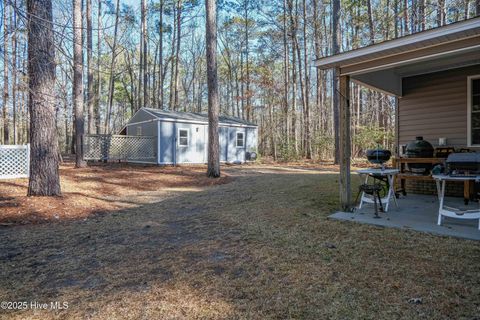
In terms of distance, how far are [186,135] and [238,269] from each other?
1328cm

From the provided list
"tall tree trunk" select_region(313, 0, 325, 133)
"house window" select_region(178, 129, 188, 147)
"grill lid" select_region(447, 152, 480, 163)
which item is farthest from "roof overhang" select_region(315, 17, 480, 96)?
"tall tree trunk" select_region(313, 0, 325, 133)

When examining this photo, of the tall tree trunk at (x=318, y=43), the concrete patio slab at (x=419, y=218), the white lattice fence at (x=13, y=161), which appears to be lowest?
the concrete patio slab at (x=419, y=218)

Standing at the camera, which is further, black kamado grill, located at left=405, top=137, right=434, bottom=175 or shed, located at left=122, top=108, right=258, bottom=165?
shed, located at left=122, top=108, right=258, bottom=165

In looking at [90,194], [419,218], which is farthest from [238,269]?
[90,194]

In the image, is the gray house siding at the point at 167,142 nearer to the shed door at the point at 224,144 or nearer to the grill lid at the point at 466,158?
the shed door at the point at 224,144

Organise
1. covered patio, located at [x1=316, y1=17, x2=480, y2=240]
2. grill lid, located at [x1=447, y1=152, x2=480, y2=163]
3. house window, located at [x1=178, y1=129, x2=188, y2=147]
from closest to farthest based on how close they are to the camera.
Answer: covered patio, located at [x1=316, y1=17, x2=480, y2=240] < grill lid, located at [x1=447, y1=152, x2=480, y2=163] < house window, located at [x1=178, y1=129, x2=188, y2=147]

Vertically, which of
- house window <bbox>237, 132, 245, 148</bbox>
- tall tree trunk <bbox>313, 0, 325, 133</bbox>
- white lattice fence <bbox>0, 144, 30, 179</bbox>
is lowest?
white lattice fence <bbox>0, 144, 30, 179</bbox>

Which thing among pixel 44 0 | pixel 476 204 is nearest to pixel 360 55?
pixel 476 204

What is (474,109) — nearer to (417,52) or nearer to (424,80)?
(424,80)

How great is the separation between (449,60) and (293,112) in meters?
14.4

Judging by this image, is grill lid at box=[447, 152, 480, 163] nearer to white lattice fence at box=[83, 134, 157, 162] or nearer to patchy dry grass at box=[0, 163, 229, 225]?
patchy dry grass at box=[0, 163, 229, 225]

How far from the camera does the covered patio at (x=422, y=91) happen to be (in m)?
3.76

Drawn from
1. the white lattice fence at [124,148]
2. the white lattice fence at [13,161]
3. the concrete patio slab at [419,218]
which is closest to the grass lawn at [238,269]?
the concrete patio slab at [419,218]

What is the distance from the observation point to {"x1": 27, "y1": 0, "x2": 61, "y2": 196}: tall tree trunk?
5.55m
